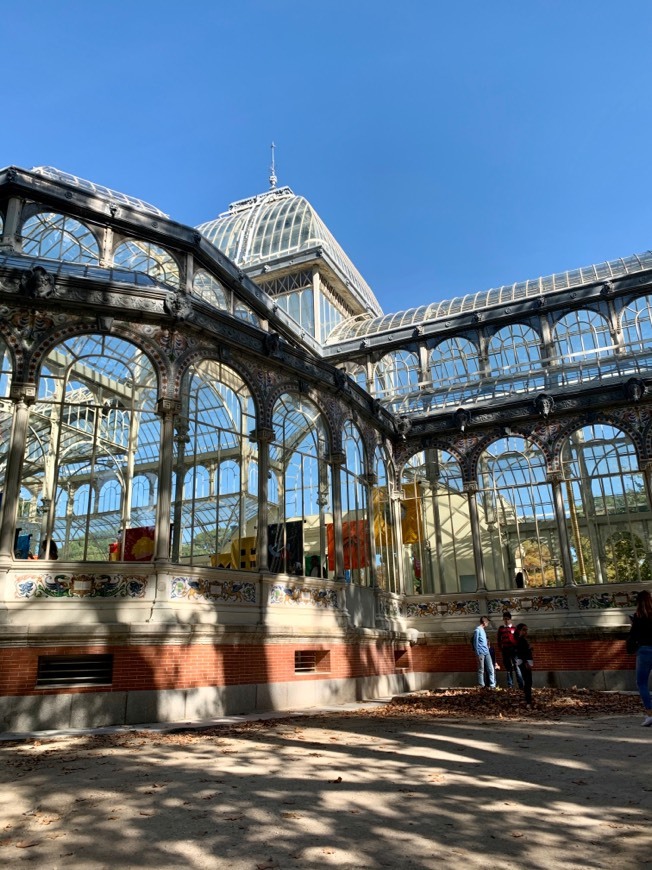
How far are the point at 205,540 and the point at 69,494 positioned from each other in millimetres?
4178

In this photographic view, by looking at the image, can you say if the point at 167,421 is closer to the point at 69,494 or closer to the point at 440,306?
the point at 69,494

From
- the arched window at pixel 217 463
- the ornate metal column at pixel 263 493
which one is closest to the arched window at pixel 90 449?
the arched window at pixel 217 463

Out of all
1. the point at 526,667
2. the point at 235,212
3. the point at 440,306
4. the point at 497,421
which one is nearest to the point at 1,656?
the point at 526,667

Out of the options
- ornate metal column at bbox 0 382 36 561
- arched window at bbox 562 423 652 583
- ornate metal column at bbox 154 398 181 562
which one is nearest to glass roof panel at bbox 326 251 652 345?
arched window at bbox 562 423 652 583

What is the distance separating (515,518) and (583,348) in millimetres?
6009

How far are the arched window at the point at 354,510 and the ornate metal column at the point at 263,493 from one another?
9.67 ft

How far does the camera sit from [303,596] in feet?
45.4

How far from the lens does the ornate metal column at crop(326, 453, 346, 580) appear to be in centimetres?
1534

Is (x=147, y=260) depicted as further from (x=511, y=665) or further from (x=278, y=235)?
(x=511, y=665)

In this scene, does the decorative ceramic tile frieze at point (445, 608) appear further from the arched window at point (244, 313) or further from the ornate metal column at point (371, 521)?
the arched window at point (244, 313)

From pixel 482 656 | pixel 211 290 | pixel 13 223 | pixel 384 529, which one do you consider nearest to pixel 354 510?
pixel 384 529

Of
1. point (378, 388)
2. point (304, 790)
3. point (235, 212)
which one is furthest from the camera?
point (235, 212)

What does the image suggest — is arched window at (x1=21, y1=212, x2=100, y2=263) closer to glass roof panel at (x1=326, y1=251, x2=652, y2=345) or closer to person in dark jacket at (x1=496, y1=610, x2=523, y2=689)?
glass roof panel at (x1=326, y1=251, x2=652, y2=345)

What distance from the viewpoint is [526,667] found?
38.8 feet
